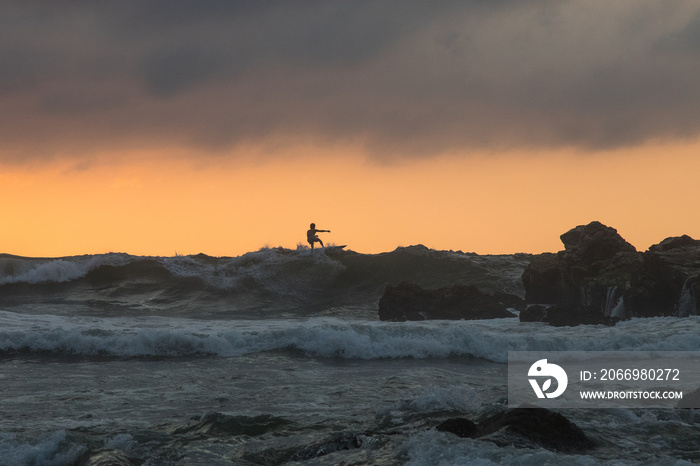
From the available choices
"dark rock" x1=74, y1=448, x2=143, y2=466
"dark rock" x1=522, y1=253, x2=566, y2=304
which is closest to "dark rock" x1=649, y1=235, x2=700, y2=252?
"dark rock" x1=522, y1=253, x2=566, y2=304

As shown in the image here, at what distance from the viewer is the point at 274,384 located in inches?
484

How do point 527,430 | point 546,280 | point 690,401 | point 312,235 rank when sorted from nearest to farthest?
point 527,430, point 690,401, point 546,280, point 312,235

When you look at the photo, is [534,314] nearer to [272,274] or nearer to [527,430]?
[527,430]

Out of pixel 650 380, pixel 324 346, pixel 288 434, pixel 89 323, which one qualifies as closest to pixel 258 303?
pixel 89 323

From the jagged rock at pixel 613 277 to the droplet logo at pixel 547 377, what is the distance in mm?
5637

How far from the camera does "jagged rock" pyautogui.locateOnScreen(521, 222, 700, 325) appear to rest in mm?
20219

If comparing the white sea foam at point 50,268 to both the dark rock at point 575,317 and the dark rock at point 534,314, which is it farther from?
the dark rock at point 575,317

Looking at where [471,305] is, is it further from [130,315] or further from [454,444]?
[454,444]

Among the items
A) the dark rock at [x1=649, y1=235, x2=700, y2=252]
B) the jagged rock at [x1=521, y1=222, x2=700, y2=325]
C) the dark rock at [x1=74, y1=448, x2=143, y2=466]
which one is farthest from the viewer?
the dark rock at [x1=649, y1=235, x2=700, y2=252]

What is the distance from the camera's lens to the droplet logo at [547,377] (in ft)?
36.9

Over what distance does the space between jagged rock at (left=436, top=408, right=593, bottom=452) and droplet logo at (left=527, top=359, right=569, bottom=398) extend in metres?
3.18

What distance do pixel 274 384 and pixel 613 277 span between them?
1366cm

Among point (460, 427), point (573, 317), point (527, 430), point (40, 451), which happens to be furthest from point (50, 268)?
point (527, 430)

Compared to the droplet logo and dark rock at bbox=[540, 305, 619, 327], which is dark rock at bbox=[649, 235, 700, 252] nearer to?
dark rock at bbox=[540, 305, 619, 327]
